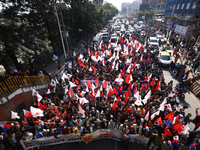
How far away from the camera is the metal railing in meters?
7.04

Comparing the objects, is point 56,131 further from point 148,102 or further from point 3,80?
point 148,102

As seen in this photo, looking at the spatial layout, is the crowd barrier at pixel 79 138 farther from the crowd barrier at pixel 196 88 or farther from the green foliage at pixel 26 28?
the crowd barrier at pixel 196 88

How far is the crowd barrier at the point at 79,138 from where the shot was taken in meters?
5.75

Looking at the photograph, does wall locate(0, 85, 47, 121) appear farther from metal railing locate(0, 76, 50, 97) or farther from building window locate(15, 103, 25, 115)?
metal railing locate(0, 76, 50, 97)

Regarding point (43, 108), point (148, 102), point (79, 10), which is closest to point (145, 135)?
point (148, 102)

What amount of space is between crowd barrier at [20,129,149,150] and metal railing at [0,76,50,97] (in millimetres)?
3404

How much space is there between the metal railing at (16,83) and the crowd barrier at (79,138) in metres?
3.40

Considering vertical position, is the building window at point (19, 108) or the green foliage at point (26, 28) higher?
the green foliage at point (26, 28)

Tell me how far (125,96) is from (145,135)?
2749 millimetres

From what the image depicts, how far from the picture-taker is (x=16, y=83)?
7910mm

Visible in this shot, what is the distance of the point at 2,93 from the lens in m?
6.89

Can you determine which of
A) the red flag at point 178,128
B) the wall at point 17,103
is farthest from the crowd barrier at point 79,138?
the wall at point 17,103

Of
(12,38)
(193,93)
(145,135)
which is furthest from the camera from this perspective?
(193,93)

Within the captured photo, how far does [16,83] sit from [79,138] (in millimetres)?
5716
